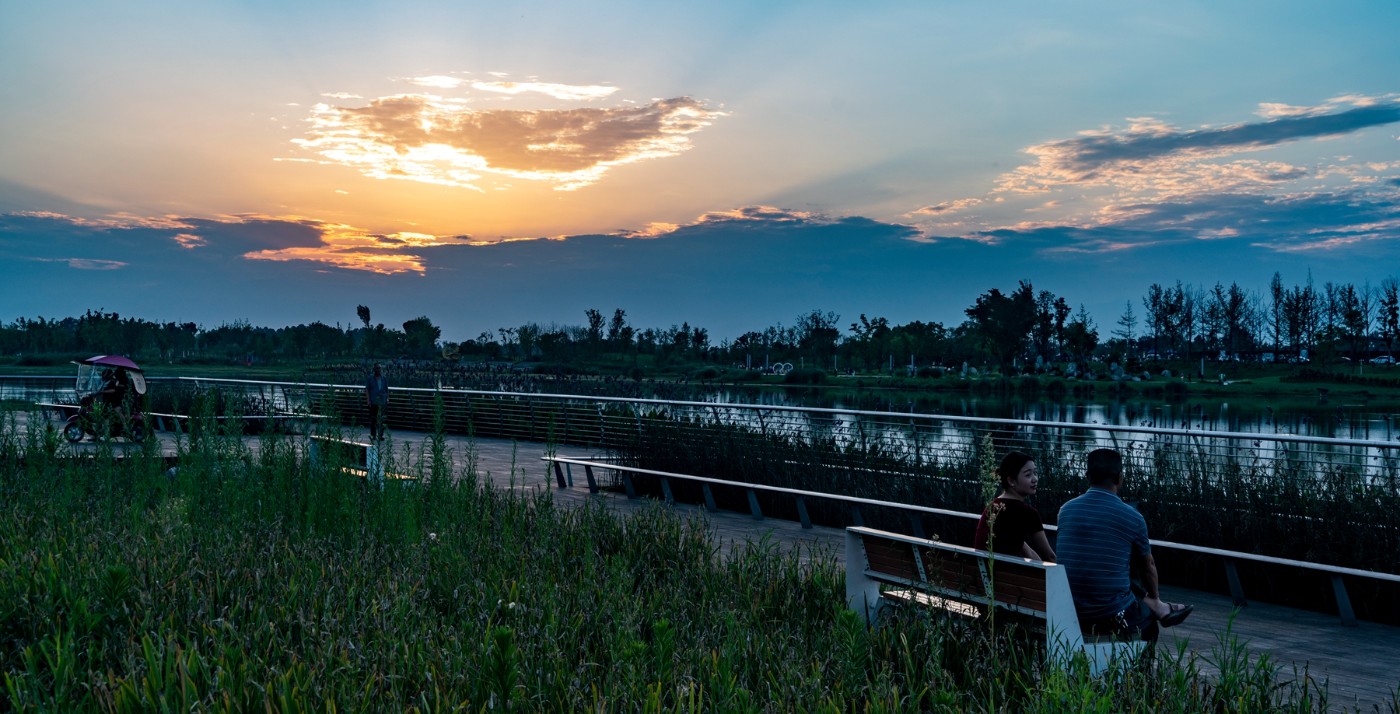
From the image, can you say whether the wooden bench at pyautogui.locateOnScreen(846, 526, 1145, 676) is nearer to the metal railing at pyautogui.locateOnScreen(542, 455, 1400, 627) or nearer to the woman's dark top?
the woman's dark top

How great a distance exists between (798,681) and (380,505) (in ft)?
14.3

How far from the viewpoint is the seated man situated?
208 inches

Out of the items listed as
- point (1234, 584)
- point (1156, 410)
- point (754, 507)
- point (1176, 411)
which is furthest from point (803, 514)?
point (1156, 410)

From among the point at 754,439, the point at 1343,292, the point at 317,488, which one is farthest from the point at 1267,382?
the point at 317,488

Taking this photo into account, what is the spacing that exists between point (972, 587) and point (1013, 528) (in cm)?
49

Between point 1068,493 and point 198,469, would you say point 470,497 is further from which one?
point 1068,493

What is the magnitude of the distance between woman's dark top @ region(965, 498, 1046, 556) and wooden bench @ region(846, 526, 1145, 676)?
35 cm

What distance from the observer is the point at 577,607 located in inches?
219

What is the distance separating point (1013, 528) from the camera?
5.54m

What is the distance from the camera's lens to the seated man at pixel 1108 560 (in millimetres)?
5285

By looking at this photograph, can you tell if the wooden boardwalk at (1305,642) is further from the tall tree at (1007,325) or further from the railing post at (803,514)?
the tall tree at (1007,325)

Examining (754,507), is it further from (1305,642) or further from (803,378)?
(803,378)

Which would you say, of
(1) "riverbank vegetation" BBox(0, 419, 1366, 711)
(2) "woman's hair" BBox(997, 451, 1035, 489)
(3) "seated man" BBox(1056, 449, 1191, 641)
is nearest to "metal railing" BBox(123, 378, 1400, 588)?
(2) "woman's hair" BBox(997, 451, 1035, 489)

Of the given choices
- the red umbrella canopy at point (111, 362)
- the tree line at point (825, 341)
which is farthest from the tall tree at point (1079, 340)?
the red umbrella canopy at point (111, 362)
